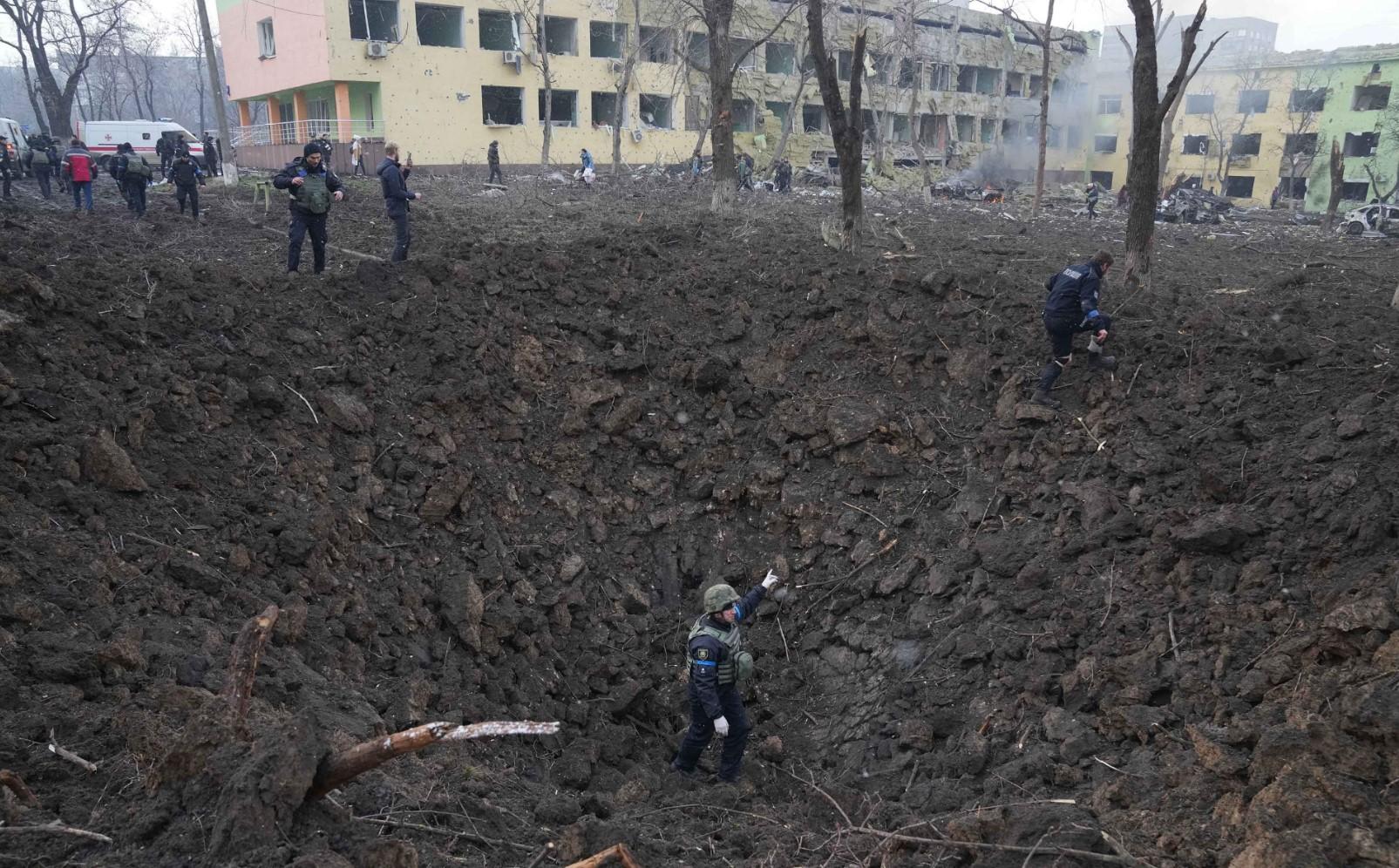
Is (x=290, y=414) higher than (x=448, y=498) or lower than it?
higher

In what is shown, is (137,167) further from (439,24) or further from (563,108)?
(563,108)

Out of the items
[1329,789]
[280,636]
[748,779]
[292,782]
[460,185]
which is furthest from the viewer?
[460,185]

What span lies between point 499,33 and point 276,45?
312 inches

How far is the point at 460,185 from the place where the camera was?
889 inches

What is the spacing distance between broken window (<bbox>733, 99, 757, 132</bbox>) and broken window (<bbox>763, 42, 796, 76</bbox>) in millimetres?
1888

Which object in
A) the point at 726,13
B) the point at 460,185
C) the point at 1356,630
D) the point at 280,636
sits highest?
the point at 726,13

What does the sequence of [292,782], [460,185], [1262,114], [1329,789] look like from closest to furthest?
[292,782], [1329,789], [460,185], [1262,114]

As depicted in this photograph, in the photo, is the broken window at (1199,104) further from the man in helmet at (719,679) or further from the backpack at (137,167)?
the man in helmet at (719,679)

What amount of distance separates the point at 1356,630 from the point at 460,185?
70.8 feet

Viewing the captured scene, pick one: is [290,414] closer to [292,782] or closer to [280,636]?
[280,636]

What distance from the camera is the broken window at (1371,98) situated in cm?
4288

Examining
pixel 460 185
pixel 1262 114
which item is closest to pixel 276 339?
pixel 460 185

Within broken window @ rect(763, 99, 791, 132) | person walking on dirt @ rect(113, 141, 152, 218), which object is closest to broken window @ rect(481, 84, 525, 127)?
broken window @ rect(763, 99, 791, 132)

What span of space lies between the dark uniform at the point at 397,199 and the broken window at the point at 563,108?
2651 cm
